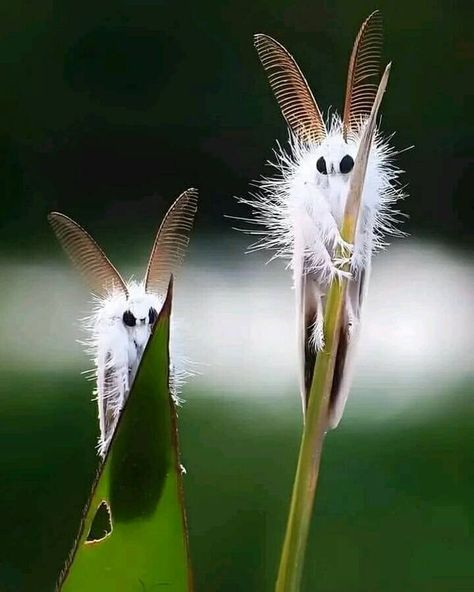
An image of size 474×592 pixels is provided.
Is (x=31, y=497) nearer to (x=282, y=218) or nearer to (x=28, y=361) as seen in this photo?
(x=28, y=361)

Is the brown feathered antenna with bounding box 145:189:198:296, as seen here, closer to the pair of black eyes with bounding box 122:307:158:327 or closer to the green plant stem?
the pair of black eyes with bounding box 122:307:158:327

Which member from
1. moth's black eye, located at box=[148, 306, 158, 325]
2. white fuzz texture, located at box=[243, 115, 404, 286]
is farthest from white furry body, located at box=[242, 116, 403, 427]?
moth's black eye, located at box=[148, 306, 158, 325]

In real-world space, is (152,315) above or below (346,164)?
below

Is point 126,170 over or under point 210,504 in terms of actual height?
over

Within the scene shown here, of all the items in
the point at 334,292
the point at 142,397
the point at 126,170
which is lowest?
the point at 142,397

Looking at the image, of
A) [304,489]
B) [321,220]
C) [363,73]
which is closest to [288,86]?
[363,73]

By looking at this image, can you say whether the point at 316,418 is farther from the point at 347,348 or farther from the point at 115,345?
the point at 115,345

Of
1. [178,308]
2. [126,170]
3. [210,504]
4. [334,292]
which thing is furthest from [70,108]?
[210,504]
